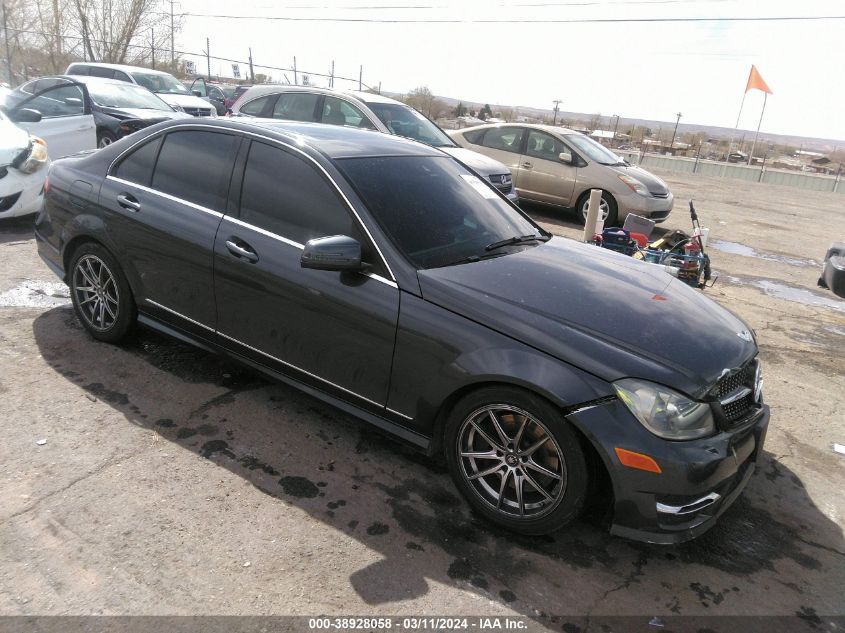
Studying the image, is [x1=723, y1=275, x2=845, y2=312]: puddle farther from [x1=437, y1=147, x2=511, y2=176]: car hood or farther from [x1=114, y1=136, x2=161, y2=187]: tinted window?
[x1=114, y1=136, x2=161, y2=187]: tinted window

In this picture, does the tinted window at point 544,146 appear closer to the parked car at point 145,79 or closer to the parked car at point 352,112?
the parked car at point 352,112

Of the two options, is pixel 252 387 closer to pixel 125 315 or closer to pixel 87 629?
pixel 125 315

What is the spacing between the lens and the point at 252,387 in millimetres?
4121

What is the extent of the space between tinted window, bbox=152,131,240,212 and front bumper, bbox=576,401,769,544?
2.48 meters

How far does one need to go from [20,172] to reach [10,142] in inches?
16.5

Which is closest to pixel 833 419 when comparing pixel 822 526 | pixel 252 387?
pixel 822 526

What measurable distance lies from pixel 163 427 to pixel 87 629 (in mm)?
1412

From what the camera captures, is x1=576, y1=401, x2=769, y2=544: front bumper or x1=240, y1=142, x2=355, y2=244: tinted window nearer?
x1=576, y1=401, x2=769, y2=544: front bumper

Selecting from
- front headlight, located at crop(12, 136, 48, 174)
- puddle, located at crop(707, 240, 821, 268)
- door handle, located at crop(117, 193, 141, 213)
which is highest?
door handle, located at crop(117, 193, 141, 213)

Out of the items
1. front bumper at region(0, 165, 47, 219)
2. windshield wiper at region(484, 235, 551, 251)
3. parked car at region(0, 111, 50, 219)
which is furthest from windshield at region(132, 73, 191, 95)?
windshield wiper at region(484, 235, 551, 251)

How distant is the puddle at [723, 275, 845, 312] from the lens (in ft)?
24.8

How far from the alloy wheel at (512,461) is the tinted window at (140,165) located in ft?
8.84

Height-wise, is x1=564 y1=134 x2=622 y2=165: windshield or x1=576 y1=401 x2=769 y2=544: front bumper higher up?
x1=564 y1=134 x2=622 y2=165: windshield

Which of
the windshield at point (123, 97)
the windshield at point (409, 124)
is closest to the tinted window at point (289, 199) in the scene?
the windshield at point (409, 124)
